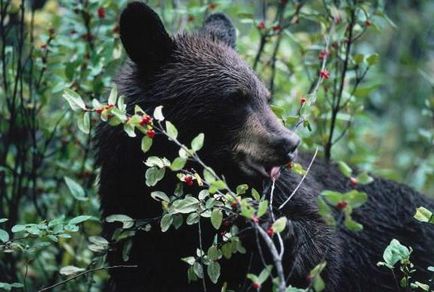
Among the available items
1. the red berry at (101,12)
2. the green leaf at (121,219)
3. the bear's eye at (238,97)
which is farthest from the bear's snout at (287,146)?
the red berry at (101,12)

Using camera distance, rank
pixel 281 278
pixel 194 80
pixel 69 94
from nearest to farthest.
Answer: pixel 281 278
pixel 69 94
pixel 194 80

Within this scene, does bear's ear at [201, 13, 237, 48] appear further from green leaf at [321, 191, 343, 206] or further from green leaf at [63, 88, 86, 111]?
green leaf at [321, 191, 343, 206]

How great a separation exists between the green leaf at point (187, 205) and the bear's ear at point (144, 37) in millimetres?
1152

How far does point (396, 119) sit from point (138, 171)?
6.85 meters

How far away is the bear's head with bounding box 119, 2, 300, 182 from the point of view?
3.72 m

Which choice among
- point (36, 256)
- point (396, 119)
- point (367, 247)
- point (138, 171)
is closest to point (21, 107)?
point (36, 256)

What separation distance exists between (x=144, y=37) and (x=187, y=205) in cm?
119

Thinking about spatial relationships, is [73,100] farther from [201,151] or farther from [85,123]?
[201,151]

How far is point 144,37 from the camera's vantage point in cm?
401

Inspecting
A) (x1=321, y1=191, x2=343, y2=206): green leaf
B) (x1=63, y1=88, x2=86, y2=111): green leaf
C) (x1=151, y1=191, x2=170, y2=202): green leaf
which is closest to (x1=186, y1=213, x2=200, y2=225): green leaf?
(x1=151, y1=191, x2=170, y2=202): green leaf

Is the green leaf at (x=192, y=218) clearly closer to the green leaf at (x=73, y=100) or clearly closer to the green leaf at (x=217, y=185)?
the green leaf at (x=217, y=185)

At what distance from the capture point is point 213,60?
4113 millimetres

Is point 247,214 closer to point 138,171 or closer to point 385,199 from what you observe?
point 138,171

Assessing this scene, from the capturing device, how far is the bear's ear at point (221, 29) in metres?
4.55
